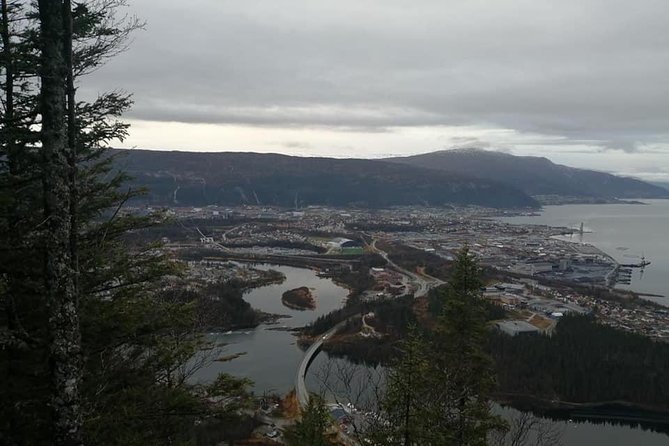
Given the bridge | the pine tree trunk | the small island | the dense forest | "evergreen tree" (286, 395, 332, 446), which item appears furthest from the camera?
the small island

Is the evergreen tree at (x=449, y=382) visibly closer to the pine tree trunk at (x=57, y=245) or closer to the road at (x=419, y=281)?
the pine tree trunk at (x=57, y=245)

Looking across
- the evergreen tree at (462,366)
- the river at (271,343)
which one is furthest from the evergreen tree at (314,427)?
the river at (271,343)

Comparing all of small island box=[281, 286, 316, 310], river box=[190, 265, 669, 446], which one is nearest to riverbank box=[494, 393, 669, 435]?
river box=[190, 265, 669, 446]

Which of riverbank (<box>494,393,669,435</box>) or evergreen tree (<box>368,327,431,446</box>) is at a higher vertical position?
evergreen tree (<box>368,327,431,446</box>)

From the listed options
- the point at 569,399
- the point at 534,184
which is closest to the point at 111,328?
the point at 569,399

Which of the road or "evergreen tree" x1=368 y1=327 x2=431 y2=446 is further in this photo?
the road

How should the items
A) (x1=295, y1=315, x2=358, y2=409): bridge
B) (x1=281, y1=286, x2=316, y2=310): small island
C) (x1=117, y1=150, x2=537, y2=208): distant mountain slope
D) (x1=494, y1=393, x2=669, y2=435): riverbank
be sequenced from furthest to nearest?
(x1=117, y1=150, x2=537, y2=208): distant mountain slope < (x1=281, y1=286, x2=316, y2=310): small island < (x1=494, y1=393, x2=669, y2=435): riverbank < (x1=295, y1=315, x2=358, y2=409): bridge

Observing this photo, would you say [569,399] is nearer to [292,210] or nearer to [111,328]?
[111,328]

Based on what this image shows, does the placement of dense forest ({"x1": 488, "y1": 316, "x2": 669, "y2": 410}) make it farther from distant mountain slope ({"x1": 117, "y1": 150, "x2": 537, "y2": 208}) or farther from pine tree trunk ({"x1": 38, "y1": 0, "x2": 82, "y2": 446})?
distant mountain slope ({"x1": 117, "y1": 150, "x2": 537, "y2": 208})
